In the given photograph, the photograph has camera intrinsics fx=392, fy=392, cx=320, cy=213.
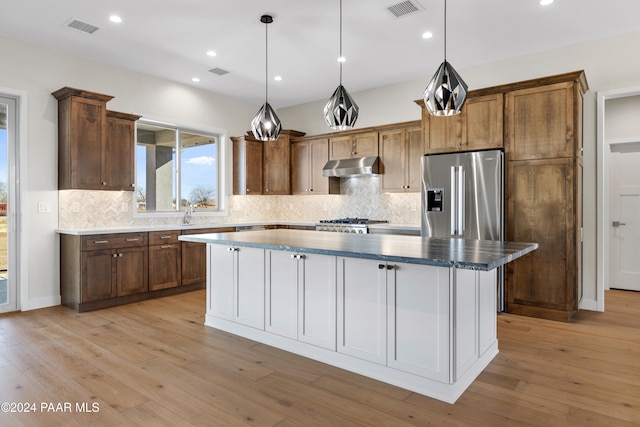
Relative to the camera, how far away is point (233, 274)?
3.63 meters

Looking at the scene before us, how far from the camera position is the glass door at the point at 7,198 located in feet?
14.5

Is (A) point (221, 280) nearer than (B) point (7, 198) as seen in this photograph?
Yes

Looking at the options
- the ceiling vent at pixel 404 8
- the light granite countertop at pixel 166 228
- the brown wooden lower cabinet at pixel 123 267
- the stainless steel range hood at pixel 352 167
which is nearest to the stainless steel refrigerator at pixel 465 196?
the light granite countertop at pixel 166 228

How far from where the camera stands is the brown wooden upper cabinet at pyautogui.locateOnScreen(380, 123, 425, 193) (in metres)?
5.58

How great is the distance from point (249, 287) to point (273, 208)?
163 inches

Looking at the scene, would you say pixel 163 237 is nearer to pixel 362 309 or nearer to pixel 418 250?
pixel 362 309

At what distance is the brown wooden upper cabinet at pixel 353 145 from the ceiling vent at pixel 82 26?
11.8ft

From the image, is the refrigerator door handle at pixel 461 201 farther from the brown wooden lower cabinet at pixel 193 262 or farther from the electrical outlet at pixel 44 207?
the electrical outlet at pixel 44 207

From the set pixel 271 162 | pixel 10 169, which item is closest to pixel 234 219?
pixel 271 162

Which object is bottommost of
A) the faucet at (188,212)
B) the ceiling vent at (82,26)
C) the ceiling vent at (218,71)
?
the faucet at (188,212)

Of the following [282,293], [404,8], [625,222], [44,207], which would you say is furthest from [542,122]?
[44,207]

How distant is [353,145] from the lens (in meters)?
6.24

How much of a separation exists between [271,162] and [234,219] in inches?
47.3

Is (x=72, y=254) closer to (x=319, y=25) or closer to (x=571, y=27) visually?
(x=319, y=25)
